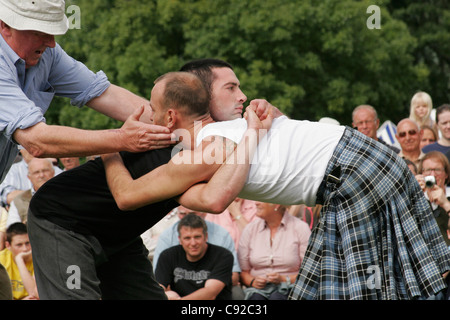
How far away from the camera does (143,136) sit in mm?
3689

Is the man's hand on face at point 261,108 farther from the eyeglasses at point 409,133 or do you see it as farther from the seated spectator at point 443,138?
the seated spectator at point 443,138

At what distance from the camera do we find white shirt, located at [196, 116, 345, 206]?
11.9ft

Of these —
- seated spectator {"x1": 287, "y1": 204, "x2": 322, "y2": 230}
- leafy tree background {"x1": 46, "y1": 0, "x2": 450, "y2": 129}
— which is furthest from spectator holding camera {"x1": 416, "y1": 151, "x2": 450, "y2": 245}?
leafy tree background {"x1": 46, "y1": 0, "x2": 450, "y2": 129}

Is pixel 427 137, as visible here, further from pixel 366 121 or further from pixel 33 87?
pixel 33 87

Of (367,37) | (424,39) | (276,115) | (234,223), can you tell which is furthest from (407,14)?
(276,115)

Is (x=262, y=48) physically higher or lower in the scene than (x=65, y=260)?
higher

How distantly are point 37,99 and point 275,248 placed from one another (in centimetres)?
339

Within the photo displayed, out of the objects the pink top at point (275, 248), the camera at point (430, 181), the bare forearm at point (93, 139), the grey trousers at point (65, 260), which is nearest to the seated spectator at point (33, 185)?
the pink top at point (275, 248)

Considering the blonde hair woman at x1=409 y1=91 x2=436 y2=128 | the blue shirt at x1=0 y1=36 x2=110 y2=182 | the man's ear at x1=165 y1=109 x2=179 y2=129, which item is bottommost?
the man's ear at x1=165 y1=109 x2=179 y2=129

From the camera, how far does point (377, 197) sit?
3.62 m

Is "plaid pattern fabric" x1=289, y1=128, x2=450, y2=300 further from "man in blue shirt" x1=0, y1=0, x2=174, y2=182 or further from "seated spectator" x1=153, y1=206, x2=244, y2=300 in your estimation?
"seated spectator" x1=153, y1=206, x2=244, y2=300

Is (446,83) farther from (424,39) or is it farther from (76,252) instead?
(76,252)

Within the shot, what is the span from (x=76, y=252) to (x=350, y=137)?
4.94ft

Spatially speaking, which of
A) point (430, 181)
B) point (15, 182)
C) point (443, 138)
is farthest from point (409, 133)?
point (15, 182)
